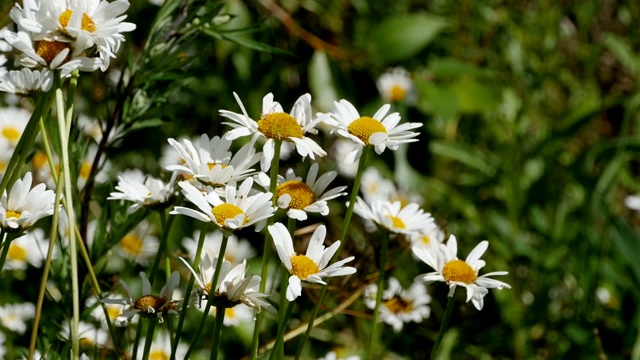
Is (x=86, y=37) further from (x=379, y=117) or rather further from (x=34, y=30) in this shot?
(x=379, y=117)

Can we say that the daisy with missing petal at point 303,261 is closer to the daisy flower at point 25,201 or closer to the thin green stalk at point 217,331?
the thin green stalk at point 217,331

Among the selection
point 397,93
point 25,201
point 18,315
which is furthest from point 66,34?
point 397,93

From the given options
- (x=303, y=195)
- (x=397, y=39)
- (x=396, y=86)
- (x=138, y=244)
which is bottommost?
(x=396, y=86)

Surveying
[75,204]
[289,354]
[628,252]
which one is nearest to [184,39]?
[75,204]

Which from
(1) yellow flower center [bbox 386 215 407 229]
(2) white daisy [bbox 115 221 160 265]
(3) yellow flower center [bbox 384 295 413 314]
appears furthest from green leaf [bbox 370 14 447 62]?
(1) yellow flower center [bbox 386 215 407 229]

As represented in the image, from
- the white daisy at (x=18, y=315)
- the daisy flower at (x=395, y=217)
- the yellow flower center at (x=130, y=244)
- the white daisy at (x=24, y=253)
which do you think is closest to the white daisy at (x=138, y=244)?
the yellow flower center at (x=130, y=244)

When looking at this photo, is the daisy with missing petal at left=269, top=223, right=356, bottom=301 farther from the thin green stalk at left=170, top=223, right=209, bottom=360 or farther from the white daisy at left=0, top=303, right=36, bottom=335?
the white daisy at left=0, top=303, right=36, bottom=335

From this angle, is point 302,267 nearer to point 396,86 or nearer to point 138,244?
point 138,244
